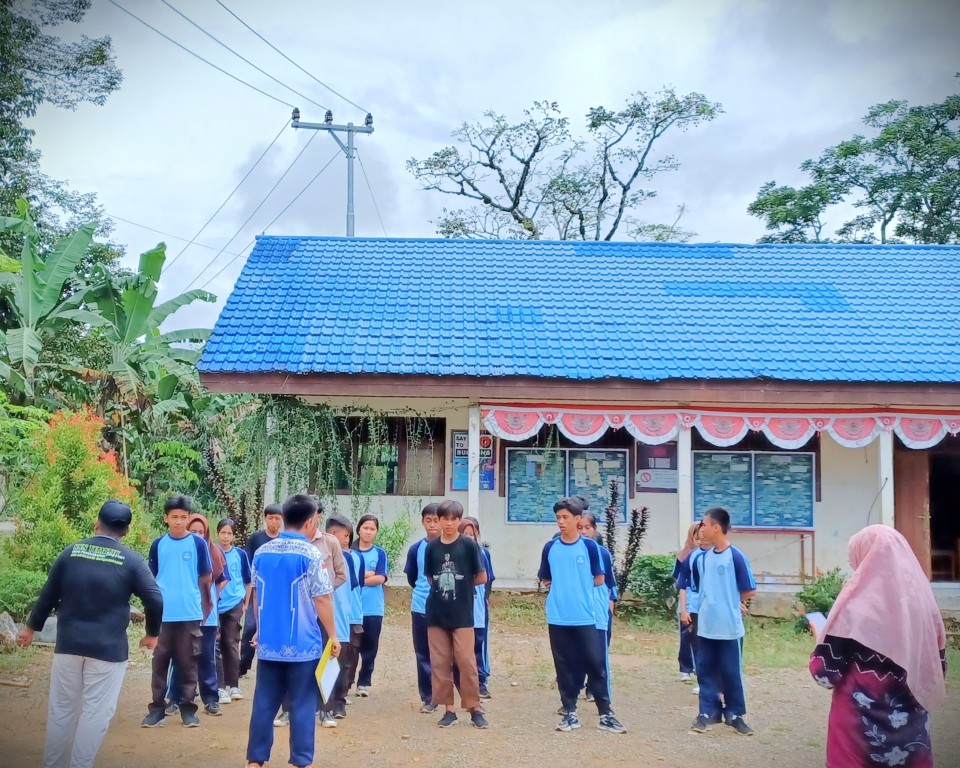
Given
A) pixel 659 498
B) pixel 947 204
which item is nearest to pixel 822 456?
pixel 659 498

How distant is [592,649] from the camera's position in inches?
253

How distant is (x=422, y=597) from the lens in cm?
710

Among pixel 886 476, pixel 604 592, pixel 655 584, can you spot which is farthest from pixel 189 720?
pixel 886 476

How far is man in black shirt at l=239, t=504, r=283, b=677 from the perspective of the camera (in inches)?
254

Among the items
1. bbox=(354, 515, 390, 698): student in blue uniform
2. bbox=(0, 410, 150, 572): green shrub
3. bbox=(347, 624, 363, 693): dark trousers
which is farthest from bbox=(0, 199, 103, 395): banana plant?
bbox=(347, 624, 363, 693): dark trousers

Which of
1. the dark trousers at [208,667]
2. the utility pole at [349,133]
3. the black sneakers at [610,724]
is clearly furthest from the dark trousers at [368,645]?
the utility pole at [349,133]

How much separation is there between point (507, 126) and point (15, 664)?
73.8 feet

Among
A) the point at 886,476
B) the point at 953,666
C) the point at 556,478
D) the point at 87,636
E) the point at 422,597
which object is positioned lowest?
the point at 953,666

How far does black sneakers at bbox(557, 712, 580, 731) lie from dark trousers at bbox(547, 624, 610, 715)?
0.03 meters

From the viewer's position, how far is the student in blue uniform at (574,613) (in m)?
6.47

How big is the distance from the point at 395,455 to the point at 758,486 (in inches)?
195

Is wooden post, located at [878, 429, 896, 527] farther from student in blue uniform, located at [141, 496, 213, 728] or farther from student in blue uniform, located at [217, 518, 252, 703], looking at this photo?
student in blue uniform, located at [141, 496, 213, 728]

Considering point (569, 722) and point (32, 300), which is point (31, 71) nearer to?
point (32, 300)

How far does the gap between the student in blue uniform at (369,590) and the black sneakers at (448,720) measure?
104 centimetres
